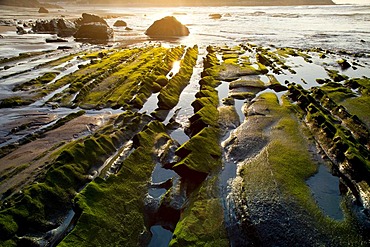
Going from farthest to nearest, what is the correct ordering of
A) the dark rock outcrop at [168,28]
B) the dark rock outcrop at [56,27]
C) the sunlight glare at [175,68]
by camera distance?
the dark rock outcrop at [56,27]
the dark rock outcrop at [168,28]
the sunlight glare at [175,68]

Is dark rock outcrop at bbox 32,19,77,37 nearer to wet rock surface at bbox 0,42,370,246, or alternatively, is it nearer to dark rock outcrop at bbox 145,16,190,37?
dark rock outcrop at bbox 145,16,190,37

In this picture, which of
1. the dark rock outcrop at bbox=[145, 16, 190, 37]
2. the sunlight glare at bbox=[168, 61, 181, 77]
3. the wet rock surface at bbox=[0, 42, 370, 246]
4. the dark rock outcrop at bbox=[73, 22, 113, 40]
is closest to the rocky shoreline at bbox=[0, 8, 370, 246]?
the wet rock surface at bbox=[0, 42, 370, 246]

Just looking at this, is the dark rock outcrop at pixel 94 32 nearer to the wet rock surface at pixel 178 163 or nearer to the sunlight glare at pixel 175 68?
the sunlight glare at pixel 175 68

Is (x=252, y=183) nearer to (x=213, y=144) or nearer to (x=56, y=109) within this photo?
(x=213, y=144)

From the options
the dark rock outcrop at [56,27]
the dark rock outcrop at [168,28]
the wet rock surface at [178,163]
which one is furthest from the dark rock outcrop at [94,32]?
the wet rock surface at [178,163]

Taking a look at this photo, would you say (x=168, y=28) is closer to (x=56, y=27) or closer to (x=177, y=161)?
(x=56, y=27)

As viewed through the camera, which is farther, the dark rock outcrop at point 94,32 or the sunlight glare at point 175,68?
the dark rock outcrop at point 94,32

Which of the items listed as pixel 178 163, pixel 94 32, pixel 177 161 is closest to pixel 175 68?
pixel 177 161

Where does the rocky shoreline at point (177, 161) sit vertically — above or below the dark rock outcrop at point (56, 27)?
above

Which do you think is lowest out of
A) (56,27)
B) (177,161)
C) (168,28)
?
(56,27)

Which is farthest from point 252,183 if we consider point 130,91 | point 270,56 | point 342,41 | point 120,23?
point 120,23

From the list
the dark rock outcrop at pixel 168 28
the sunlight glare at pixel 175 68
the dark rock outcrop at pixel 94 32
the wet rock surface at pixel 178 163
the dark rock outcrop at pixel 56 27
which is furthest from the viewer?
the dark rock outcrop at pixel 56 27
